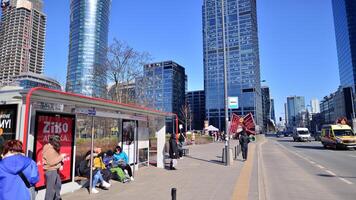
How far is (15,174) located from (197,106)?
156881mm

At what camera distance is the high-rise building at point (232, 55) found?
35.8m

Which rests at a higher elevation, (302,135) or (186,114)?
(186,114)

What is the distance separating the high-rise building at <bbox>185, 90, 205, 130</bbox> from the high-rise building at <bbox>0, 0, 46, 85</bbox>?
9886cm

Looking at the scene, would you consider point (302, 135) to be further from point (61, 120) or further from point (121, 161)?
point (61, 120)

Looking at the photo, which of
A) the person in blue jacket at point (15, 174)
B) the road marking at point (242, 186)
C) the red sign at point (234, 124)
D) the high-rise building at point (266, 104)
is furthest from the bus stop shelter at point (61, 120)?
the high-rise building at point (266, 104)

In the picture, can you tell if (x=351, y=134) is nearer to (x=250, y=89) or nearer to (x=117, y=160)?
(x=117, y=160)

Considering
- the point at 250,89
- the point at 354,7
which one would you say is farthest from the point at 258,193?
the point at 354,7

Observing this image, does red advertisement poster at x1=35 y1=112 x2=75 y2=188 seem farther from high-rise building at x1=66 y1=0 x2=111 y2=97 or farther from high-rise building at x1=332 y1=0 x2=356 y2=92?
high-rise building at x1=332 y1=0 x2=356 y2=92

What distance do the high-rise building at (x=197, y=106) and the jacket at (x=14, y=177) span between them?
5892 inches

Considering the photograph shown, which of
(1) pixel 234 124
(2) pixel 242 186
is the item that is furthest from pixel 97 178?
(1) pixel 234 124

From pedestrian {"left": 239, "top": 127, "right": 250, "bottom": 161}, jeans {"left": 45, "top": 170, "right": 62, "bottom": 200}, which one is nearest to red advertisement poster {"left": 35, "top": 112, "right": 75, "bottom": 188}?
jeans {"left": 45, "top": 170, "right": 62, "bottom": 200}

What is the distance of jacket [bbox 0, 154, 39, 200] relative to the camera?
390 cm

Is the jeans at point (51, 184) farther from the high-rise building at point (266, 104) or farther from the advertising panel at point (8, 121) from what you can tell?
the high-rise building at point (266, 104)

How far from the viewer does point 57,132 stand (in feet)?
28.4
